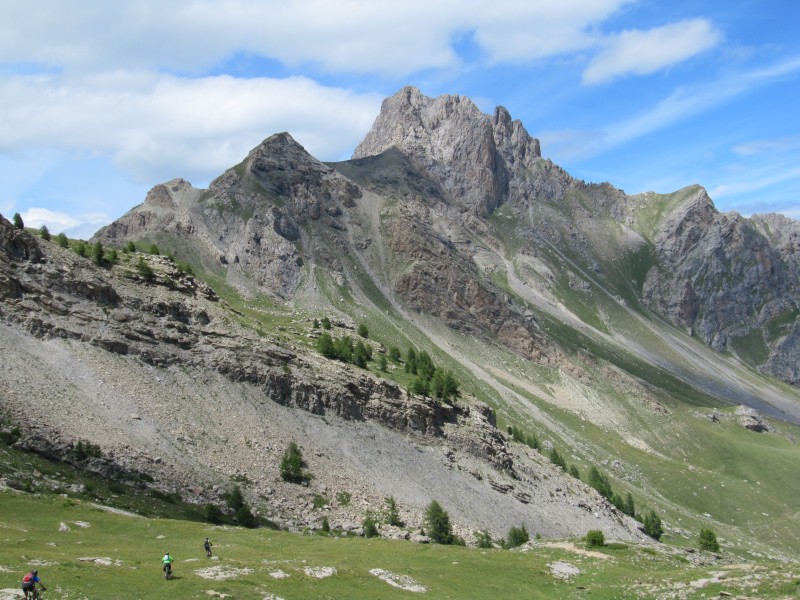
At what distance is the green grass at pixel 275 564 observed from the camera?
39.3 metres

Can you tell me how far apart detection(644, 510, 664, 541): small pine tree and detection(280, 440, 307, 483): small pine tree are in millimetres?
81876

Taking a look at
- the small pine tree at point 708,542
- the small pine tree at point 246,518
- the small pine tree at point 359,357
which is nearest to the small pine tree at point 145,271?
the small pine tree at point 359,357

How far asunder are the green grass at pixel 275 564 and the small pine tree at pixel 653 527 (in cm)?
7282

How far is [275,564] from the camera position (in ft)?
159

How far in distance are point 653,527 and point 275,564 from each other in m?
112

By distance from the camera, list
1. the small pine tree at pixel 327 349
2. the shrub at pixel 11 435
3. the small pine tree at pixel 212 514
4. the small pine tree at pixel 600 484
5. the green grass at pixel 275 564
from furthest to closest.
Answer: the small pine tree at pixel 600 484, the small pine tree at pixel 327 349, the small pine tree at pixel 212 514, the shrub at pixel 11 435, the green grass at pixel 275 564

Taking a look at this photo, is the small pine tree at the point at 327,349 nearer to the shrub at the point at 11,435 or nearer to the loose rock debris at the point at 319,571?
the shrub at the point at 11,435

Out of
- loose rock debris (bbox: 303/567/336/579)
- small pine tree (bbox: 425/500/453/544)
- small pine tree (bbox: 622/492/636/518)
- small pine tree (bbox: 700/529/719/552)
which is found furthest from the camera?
small pine tree (bbox: 622/492/636/518)

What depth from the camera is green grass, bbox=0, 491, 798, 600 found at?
39312 mm

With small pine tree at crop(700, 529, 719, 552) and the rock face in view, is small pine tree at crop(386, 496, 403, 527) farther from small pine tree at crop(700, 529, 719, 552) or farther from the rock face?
small pine tree at crop(700, 529, 719, 552)

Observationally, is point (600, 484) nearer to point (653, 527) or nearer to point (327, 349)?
point (653, 527)

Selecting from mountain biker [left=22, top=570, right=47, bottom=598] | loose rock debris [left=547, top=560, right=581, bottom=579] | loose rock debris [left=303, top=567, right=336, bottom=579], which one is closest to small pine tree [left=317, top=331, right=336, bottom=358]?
loose rock debris [left=547, top=560, right=581, bottom=579]

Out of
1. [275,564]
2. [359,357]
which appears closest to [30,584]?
[275,564]

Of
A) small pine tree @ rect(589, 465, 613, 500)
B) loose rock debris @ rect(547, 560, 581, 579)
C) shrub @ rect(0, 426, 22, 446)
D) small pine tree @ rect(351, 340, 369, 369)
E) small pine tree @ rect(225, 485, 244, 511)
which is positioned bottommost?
small pine tree @ rect(589, 465, 613, 500)
